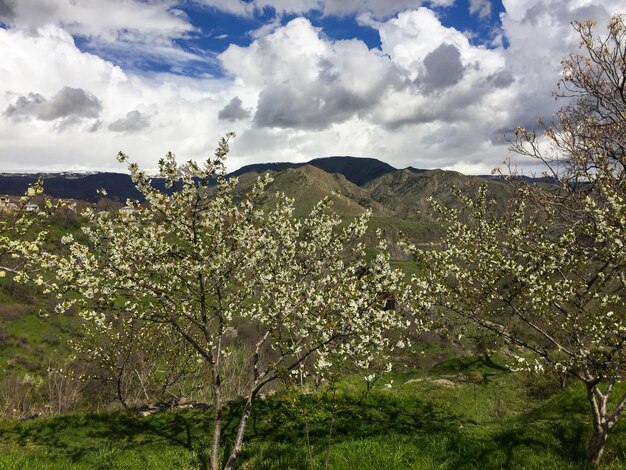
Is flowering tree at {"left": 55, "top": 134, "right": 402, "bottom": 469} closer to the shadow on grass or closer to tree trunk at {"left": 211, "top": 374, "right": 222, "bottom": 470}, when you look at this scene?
tree trunk at {"left": 211, "top": 374, "right": 222, "bottom": 470}

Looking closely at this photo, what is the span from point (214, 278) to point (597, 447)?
36.6 ft

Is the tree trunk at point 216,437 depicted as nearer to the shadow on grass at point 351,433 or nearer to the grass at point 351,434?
the grass at point 351,434

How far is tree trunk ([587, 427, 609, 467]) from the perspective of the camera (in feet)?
30.6

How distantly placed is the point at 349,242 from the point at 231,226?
5.88m

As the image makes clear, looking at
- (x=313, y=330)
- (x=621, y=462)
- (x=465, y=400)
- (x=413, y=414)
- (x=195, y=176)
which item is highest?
(x=195, y=176)

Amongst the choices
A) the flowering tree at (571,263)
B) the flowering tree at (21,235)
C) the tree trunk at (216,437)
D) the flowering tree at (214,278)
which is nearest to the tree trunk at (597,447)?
the flowering tree at (571,263)

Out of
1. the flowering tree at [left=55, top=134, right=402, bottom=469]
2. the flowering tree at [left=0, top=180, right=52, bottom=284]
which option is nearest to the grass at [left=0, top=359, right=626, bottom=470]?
the flowering tree at [left=55, top=134, right=402, bottom=469]

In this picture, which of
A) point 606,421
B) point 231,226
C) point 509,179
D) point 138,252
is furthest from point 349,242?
point 606,421

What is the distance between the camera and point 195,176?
12906 millimetres

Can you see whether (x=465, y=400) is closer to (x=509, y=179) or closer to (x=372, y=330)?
(x=509, y=179)

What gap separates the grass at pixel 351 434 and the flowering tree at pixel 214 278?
1734mm

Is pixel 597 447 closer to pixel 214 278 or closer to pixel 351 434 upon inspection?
pixel 351 434

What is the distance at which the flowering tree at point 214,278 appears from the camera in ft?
37.8

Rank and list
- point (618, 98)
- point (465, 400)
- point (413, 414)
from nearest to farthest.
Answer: point (618, 98)
point (413, 414)
point (465, 400)
